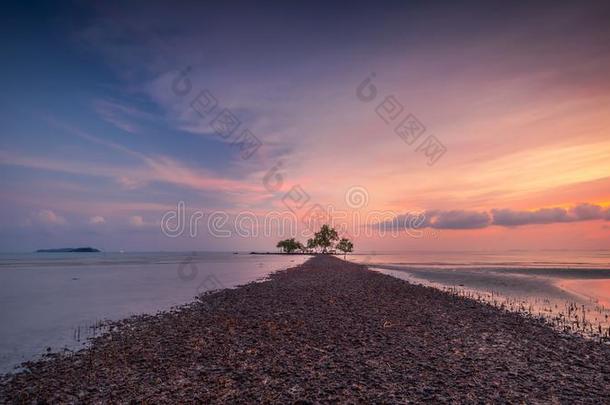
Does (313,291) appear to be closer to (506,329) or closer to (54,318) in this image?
(506,329)

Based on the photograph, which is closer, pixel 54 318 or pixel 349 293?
pixel 54 318

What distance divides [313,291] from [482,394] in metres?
24.7

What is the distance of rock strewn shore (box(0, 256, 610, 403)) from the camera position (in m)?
10.6

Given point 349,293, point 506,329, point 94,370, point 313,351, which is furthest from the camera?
point 349,293

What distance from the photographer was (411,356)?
13875mm

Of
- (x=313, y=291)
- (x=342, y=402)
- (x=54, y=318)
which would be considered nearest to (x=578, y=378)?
(x=342, y=402)

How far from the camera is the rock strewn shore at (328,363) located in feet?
34.9

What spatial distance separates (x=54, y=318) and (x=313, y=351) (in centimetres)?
2387

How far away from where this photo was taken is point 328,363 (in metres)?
13.1

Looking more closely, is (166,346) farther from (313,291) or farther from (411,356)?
(313,291)

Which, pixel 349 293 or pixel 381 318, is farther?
pixel 349 293

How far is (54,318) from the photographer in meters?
26.9

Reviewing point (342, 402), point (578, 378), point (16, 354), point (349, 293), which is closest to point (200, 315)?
point (16, 354)

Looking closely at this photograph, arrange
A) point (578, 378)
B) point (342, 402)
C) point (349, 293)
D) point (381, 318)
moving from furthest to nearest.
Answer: point (349, 293)
point (381, 318)
point (578, 378)
point (342, 402)
